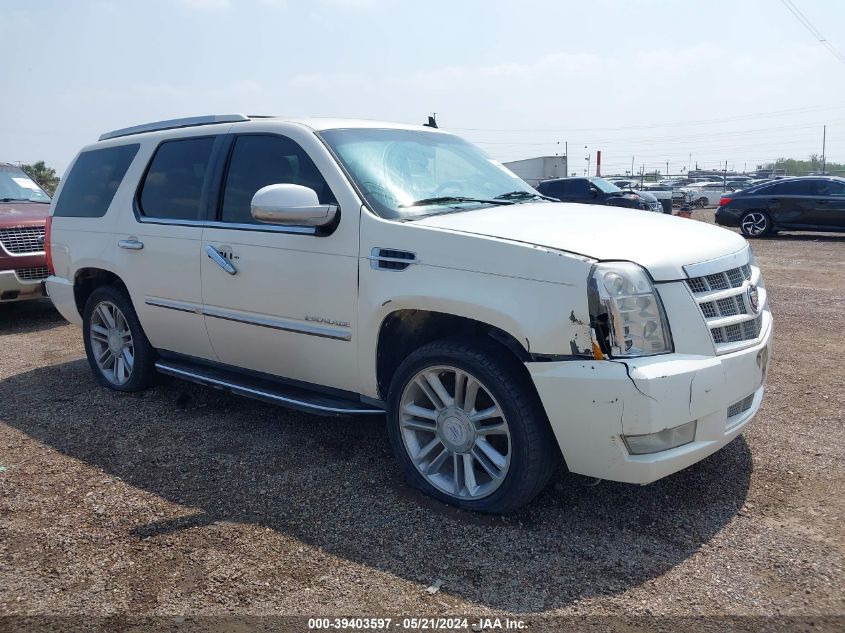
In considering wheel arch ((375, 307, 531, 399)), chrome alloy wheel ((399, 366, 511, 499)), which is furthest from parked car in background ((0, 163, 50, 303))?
chrome alloy wheel ((399, 366, 511, 499))

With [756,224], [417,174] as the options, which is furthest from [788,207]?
[417,174]

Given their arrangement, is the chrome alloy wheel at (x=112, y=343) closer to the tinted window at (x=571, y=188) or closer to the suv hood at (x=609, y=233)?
the suv hood at (x=609, y=233)

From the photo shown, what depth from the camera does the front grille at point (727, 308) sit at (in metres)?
3.27

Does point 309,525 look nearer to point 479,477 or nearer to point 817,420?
point 479,477

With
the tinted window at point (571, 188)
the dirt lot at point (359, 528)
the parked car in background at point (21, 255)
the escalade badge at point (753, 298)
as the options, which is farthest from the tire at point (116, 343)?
the tinted window at point (571, 188)

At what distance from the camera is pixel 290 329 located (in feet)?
13.6

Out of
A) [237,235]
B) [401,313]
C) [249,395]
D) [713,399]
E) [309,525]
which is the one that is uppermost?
[237,235]

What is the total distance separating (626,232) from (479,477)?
4.59 ft

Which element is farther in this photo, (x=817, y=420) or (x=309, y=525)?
(x=817, y=420)

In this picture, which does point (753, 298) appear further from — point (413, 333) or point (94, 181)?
point (94, 181)

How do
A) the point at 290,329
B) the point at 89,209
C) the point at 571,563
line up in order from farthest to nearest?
the point at 89,209 < the point at 290,329 < the point at 571,563

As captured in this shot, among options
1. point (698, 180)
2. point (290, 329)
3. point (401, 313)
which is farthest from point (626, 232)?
point (698, 180)

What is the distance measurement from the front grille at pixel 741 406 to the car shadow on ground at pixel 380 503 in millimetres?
476

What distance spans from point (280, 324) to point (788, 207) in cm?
1616
